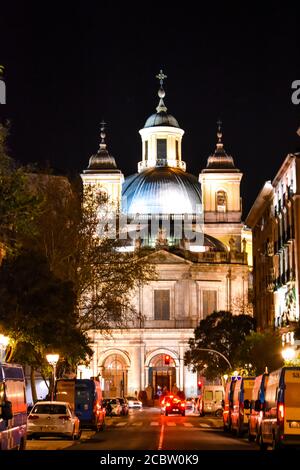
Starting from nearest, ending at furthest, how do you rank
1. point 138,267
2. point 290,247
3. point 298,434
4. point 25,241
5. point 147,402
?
point 298,434, point 25,241, point 138,267, point 290,247, point 147,402

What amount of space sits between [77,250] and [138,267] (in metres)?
4.03

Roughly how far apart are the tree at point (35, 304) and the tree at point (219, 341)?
5266cm

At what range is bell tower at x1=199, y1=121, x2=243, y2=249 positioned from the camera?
5778 inches

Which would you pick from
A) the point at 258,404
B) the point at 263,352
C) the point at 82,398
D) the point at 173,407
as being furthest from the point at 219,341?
the point at 258,404

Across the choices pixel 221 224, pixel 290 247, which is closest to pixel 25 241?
pixel 290 247

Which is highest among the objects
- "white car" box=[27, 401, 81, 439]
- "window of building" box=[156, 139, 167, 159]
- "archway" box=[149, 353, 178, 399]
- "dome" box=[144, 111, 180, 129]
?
"dome" box=[144, 111, 180, 129]

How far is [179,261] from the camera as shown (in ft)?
439

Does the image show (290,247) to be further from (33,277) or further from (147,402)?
(147,402)

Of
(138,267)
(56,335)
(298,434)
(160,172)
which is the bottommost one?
(298,434)

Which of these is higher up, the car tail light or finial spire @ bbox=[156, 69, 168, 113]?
finial spire @ bbox=[156, 69, 168, 113]

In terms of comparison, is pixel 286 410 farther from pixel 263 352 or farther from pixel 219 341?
pixel 219 341

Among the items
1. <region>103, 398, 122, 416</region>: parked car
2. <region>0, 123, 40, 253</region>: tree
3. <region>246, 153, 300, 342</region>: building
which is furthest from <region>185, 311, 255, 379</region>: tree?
<region>0, 123, 40, 253</region>: tree

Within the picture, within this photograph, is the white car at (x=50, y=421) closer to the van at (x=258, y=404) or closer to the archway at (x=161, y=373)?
the van at (x=258, y=404)

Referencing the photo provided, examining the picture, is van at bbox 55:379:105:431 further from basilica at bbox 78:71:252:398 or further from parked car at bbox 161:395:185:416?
basilica at bbox 78:71:252:398
